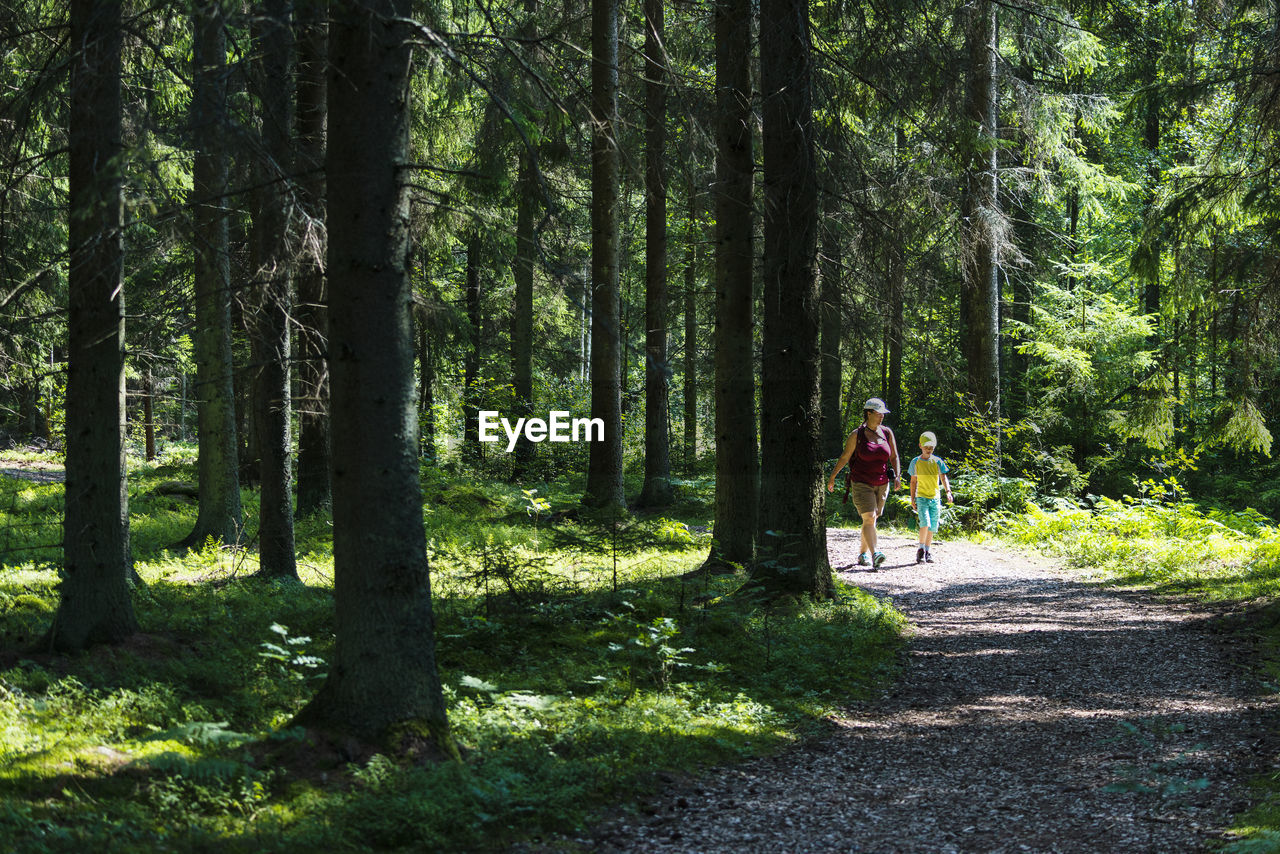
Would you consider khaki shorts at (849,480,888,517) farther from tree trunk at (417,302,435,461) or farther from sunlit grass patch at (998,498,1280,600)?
tree trunk at (417,302,435,461)

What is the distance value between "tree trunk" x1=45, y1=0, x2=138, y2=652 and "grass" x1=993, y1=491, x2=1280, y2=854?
8273 mm

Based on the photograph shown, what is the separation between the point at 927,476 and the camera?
13.2 m

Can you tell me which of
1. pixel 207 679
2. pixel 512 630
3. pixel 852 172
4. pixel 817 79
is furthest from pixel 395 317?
pixel 852 172

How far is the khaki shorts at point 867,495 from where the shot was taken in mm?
12000

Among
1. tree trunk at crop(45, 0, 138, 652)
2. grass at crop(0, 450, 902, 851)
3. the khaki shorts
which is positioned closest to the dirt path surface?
grass at crop(0, 450, 902, 851)

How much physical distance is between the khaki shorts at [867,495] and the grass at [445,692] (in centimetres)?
239

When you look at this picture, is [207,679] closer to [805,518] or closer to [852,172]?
[805,518]

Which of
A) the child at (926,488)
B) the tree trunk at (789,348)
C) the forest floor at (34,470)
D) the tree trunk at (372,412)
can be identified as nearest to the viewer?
the tree trunk at (372,412)

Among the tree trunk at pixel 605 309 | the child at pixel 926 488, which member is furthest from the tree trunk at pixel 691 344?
the child at pixel 926 488

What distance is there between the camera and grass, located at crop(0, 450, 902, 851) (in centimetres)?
409

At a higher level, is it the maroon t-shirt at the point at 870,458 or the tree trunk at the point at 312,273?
the tree trunk at the point at 312,273

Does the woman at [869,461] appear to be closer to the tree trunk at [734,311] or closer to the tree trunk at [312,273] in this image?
the tree trunk at [734,311]

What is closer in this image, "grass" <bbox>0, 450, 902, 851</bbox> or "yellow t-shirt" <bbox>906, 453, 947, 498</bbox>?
"grass" <bbox>0, 450, 902, 851</bbox>

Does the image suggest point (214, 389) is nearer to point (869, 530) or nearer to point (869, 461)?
point (869, 461)
